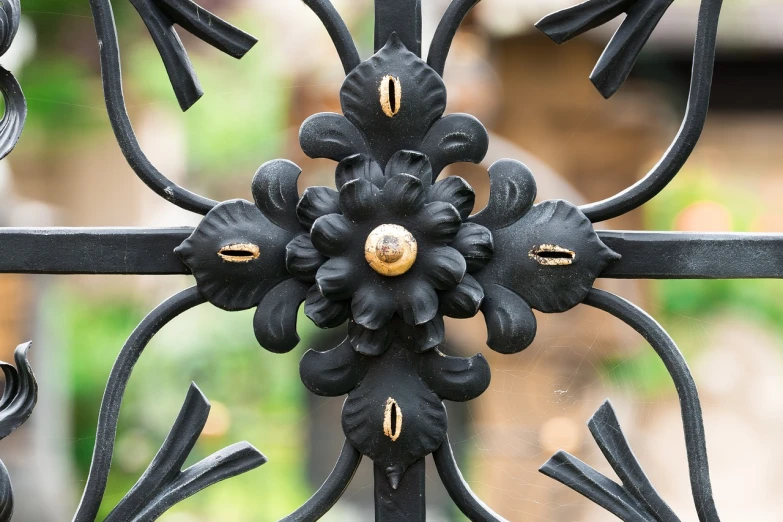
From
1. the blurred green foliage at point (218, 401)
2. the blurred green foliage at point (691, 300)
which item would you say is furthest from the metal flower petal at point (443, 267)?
the blurred green foliage at point (218, 401)

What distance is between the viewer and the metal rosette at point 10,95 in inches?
16.5

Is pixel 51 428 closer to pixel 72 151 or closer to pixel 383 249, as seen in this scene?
pixel 72 151

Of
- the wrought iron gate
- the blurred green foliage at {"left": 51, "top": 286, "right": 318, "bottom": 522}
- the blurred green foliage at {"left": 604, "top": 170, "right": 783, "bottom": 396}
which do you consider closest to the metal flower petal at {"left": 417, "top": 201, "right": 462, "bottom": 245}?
the wrought iron gate

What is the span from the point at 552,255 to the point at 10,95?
0.27m

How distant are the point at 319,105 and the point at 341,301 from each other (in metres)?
1.81

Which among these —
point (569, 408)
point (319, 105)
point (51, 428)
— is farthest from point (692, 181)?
point (51, 428)

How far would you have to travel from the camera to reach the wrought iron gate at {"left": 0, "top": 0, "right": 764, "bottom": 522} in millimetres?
380

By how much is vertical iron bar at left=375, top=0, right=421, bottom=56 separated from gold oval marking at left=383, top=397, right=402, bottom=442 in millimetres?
159

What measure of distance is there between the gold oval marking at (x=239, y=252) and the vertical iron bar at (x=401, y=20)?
111mm

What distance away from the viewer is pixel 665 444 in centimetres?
216

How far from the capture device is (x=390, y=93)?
0.39 metres

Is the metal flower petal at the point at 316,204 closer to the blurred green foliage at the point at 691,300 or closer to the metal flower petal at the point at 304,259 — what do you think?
the metal flower petal at the point at 304,259

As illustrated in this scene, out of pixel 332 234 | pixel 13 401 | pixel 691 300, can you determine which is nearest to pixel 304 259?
pixel 332 234

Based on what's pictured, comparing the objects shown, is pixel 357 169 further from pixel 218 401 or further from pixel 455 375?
pixel 218 401
